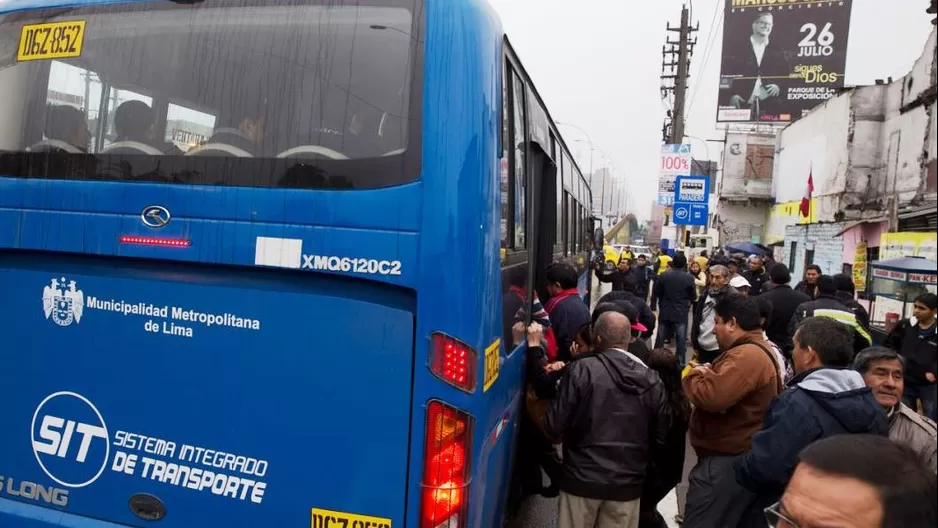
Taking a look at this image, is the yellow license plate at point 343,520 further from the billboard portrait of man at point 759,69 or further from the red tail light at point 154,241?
the billboard portrait of man at point 759,69

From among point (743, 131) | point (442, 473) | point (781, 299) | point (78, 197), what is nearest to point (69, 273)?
point (78, 197)

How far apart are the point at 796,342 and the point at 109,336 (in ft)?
11.0

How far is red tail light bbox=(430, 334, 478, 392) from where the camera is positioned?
2.48 metres

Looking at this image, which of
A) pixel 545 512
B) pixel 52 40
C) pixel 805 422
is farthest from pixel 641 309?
pixel 52 40

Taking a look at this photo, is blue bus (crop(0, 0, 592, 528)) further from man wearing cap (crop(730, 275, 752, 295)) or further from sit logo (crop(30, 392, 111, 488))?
man wearing cap (crop(730, 275, 752, 295))

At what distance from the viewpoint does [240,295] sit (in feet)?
8.61

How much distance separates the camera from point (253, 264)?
8.37 ft

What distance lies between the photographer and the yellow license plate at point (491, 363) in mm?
2652

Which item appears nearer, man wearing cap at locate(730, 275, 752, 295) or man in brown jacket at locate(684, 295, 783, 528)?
man in brown jacket at locate(684, 295, 783, 528)

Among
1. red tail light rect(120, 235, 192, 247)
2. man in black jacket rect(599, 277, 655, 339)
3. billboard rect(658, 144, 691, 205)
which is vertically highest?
billboard rect(658, 144, 691, 205)

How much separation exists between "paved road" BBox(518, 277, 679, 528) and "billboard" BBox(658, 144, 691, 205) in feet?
46.1

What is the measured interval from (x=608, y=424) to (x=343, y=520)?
1.50 meters

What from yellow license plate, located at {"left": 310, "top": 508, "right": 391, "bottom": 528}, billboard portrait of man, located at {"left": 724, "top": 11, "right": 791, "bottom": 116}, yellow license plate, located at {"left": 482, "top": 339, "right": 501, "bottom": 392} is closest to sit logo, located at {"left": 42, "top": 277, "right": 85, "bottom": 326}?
yellow license plate, located at {"left": 310, "top": 508, "right": 391, "bottom": 528}

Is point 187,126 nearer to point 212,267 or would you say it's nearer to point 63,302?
point 212,267
